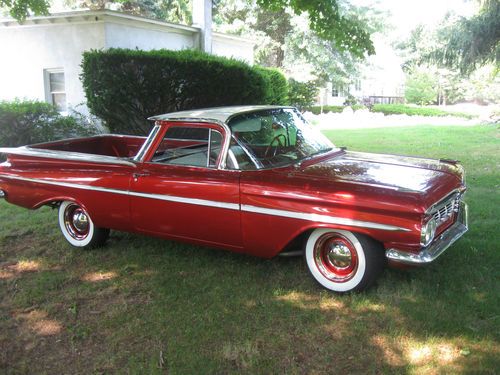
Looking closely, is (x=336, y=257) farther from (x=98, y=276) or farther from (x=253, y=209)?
(x=98, y=276)

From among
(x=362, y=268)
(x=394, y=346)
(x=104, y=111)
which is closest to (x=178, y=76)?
(x=104, y=111)

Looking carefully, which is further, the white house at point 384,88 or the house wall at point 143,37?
the white house at point 384,88

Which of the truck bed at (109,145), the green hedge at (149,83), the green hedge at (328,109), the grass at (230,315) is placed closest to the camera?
the grass at (230,315)

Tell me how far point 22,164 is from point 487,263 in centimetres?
474

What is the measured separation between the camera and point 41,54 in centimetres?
1294

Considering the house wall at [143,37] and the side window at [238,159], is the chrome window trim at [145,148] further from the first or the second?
the house wall at [143,37]

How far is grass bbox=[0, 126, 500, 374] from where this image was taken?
3.08 metres

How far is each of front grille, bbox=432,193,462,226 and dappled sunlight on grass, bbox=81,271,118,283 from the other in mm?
2838

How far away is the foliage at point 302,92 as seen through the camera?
1025 inches

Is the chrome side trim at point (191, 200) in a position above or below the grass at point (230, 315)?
above

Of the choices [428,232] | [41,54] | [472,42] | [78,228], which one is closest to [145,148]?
[78,228]

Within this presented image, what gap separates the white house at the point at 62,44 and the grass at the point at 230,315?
8.24 metres

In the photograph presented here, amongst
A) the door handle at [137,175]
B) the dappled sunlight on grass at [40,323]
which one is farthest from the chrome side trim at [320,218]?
the dappled sunlight on grass at [40,323]

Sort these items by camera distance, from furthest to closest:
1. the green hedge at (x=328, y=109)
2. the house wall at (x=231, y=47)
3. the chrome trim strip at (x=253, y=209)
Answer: the green hedge at (x=328, y=109) → the house wall at (x=231, y=47) → the chrome trim strip at (x=253, y=209)
